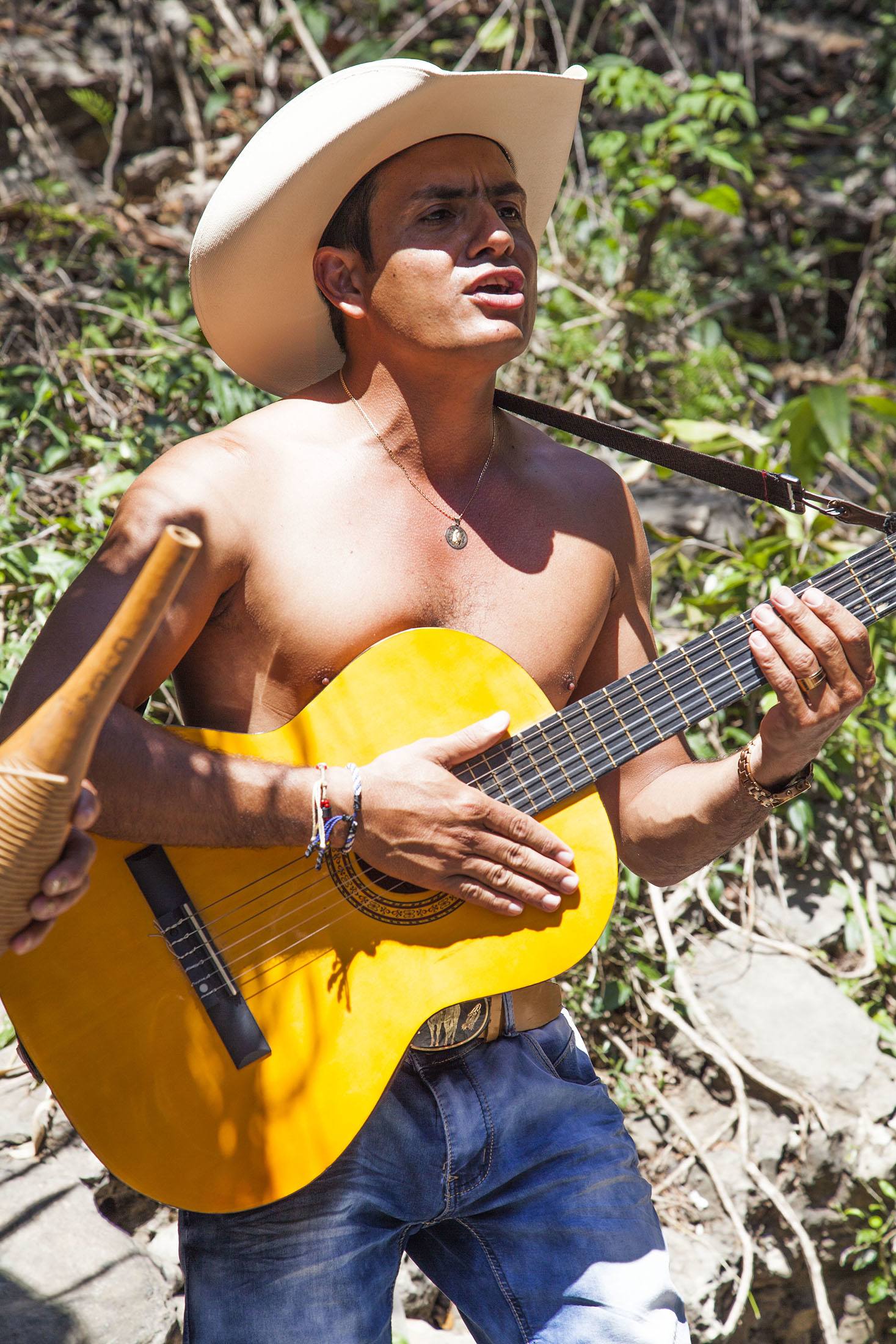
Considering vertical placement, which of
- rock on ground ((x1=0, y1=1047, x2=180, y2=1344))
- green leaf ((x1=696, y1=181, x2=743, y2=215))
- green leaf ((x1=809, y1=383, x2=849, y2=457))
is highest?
green leaf ((x1=696, y1=181, x2=743, y2=215))

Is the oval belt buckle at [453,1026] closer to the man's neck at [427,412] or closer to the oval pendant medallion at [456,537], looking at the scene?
the oval pendant medallion at [456,537]

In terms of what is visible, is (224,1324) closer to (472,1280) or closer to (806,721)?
(472,1280)

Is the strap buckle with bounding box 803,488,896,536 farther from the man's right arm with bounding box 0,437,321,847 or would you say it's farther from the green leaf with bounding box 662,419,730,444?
the green leaf with bounding box 662,419,730,444

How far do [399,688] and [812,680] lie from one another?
71 centimetres

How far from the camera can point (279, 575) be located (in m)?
1.86

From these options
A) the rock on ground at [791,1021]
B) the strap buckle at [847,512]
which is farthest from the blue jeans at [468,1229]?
the rock on ground at [791,1021]

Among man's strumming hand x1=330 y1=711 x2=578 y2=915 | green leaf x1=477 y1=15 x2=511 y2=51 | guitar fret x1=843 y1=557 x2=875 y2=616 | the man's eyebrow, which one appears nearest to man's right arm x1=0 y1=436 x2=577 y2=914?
man's strumming hand x1=330 y1=711 x2=578 y2=915

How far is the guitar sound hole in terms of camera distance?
1832 millimetres

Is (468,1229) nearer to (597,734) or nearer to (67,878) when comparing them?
(597,734)

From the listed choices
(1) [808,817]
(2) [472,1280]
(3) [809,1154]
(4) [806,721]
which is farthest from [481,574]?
(3) [809,1154]

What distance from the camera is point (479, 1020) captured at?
6.17ft

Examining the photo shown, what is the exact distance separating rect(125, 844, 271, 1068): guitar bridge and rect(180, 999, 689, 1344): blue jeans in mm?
253

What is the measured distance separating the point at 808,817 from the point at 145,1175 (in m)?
2.37

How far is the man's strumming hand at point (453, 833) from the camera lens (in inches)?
69.1
